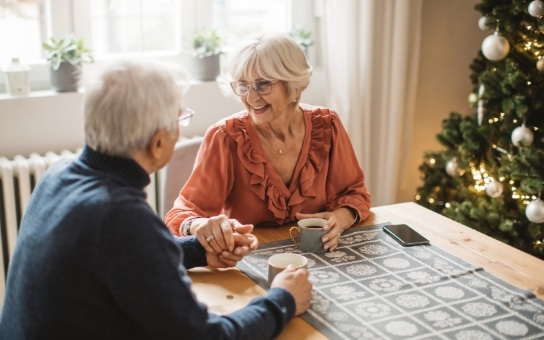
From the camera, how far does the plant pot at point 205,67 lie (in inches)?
125

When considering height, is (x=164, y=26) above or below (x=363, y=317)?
above

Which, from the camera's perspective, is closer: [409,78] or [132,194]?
[132,194]

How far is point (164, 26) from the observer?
321cm

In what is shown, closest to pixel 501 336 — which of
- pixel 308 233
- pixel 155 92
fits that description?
pixel 308 233

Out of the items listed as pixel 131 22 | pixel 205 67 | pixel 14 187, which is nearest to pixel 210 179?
pixel 14 187

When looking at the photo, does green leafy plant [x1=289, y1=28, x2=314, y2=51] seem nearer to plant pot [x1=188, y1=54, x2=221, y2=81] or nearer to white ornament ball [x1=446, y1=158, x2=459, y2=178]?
plant pot [x1=188, y1=54, x2=221, y2=81]

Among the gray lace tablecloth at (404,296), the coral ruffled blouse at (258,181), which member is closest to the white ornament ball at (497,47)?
the coral ruffled blouse at (258,181)

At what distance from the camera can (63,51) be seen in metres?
2.85

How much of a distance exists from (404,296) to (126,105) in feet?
2.54

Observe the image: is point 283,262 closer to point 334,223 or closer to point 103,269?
point 334,223

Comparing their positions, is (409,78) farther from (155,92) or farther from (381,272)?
(155,92)

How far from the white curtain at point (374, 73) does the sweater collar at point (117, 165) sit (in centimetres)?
204

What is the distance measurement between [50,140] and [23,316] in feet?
5.54

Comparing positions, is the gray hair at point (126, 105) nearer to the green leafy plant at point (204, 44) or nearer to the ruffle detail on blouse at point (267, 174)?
the ruffle detail on blouse at point (267, 174)
